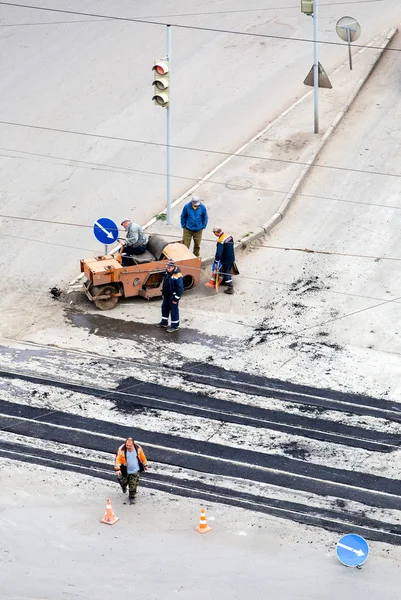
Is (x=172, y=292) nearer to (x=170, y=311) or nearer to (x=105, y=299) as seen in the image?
(x=170, y=311)

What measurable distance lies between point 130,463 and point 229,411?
281 centimetres

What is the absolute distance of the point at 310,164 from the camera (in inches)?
1070

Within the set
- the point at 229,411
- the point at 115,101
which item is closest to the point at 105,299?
the point at 229,411

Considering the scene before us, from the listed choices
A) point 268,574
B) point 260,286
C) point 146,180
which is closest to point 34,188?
point 146,180

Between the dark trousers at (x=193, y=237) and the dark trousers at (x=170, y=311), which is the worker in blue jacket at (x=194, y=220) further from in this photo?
the dark trousers at (x=170, y=311)

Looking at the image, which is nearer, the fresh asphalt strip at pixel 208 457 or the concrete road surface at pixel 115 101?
the fresh asphalt strip at pixel 208 457

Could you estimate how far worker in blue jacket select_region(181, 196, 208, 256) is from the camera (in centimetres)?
2331

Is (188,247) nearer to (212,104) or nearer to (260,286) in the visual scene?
(260,286)

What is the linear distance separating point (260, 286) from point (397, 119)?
28.6 feet

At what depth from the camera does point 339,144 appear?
28.3m

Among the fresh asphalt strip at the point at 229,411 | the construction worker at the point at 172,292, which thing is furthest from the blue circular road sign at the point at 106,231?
the fresh asphalt strip at the point at 229,411

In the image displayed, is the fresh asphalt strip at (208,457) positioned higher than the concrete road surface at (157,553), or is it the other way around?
the concrete road surface at (157,553)

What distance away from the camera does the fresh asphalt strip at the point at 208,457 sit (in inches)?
669

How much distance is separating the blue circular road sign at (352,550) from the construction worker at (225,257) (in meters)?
8.11
